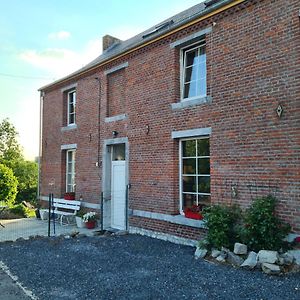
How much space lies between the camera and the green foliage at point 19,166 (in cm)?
2109

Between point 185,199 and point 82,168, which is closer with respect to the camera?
point 185,199

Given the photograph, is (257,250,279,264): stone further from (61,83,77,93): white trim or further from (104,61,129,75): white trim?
(61,83,77,93): white trim

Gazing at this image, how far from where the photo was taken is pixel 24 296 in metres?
5.19

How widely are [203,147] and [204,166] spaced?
500 millimetres

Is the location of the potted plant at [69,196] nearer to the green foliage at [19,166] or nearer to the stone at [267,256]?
the green foliage at [19,166]

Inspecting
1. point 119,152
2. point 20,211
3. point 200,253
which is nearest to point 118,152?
Answer: point 119,152

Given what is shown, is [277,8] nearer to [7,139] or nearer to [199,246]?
[199,246]

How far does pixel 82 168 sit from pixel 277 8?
874cm

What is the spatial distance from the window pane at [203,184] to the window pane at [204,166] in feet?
0.47

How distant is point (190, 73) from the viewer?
9328 millimetres

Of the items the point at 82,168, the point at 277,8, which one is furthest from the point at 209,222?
the point at 82,168

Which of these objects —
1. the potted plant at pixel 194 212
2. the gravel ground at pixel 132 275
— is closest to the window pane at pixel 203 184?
the potted plant at pixel 194 212

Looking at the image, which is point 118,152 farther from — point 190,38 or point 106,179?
point 190,38

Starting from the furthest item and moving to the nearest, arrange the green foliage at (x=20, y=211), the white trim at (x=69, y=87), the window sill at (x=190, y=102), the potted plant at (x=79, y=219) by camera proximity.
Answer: the green foliage at (x=20, y=211)
the white trim at (x=69, y=87)
the potted plant at (x=79, y=219)
the window sill at (x=190, y=102)
